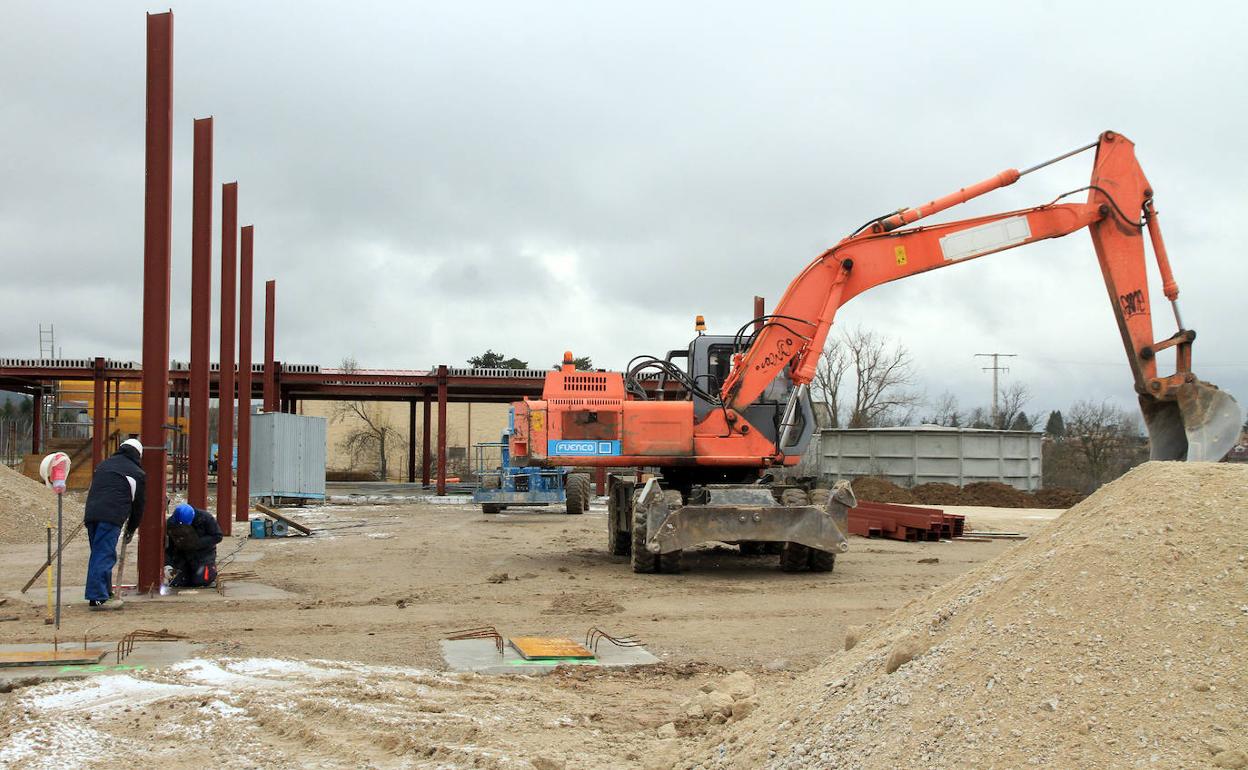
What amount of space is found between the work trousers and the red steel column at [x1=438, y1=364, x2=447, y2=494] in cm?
2410

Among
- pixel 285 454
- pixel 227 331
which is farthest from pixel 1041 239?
pixel 285 454

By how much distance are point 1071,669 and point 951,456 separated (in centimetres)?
3188

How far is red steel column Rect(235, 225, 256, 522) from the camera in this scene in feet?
73.3

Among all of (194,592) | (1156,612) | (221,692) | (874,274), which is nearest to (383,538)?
(194,592)

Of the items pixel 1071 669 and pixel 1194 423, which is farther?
pixel 1194 423

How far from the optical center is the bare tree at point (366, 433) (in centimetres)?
6462

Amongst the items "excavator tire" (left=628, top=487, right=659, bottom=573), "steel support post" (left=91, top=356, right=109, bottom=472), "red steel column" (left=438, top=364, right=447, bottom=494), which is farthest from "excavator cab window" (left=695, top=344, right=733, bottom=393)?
"steel support post" (left=91, top=356, right=109, bottom=472)

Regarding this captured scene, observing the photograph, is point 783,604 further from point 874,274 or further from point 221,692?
point 221,692

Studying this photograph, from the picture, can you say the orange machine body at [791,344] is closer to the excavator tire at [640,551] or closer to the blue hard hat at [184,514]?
the excavator tire at [640,551]

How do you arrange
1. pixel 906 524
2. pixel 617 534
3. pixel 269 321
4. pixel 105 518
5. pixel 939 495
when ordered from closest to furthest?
1. pixel 105 518
2. pixel 617 534
3. pixel 906 524
4. pixel 269 321
5. pixel 939 495

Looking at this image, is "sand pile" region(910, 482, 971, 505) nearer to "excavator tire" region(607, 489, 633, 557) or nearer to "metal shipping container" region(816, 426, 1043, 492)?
"metal shipping container" region(816, 426, 1043, 492)

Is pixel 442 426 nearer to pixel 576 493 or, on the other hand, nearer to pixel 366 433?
pixel 576 493

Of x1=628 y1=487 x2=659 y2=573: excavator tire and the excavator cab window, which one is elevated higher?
the excavator cab window

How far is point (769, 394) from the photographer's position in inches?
589
